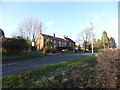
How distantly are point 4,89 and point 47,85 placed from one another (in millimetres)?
1399

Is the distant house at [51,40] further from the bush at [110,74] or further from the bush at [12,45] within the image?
the bush at [110,74]

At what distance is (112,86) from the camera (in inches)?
89.8

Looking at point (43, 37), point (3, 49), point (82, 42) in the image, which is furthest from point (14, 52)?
point (82, 42)

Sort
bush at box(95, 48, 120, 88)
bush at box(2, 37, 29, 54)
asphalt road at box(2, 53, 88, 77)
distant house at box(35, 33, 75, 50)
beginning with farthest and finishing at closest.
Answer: distant house at box(35, 33, 75, 50) → bush at box(2, 37, 29, 54) → asphalt road at box(2, 53, 88, 77) → bush at box(95, 48, 120, 88)

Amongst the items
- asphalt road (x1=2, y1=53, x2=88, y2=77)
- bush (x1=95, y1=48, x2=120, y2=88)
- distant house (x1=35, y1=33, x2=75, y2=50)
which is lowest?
asphalt road (x1=2, y1=53, x2=88, y2=77)

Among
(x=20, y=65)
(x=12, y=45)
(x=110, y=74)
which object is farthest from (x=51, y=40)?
(x=110, y=74)

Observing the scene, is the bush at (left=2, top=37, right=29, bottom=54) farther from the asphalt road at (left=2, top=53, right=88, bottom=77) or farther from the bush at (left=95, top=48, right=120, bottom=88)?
the bush at (left=95, top=48, right=120, bottom=88)

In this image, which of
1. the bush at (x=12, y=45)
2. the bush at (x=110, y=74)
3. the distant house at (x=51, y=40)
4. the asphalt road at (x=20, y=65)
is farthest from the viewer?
the distant house at (x=51, y=40)

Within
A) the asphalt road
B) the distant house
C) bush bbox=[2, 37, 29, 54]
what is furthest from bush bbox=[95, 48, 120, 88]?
the distant house

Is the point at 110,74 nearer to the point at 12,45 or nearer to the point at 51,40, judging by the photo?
the point at 12,45

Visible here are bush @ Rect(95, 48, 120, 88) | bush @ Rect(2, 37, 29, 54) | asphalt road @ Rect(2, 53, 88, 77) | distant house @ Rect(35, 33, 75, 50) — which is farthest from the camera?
distant house @ Rect(35, 33, 75, 50)

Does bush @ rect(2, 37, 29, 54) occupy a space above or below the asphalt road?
above

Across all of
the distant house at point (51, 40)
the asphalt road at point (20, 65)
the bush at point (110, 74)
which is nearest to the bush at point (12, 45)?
the asphalt road at point (20, 65)

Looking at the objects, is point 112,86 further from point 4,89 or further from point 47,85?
point 4,89
